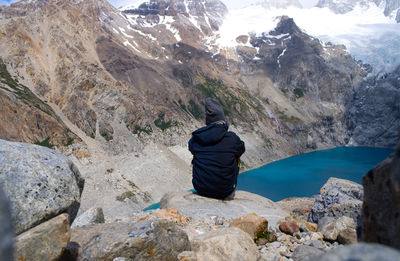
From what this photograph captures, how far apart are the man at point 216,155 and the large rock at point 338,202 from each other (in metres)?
2.49

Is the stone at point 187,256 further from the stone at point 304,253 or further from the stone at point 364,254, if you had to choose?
the stone at point 364,254

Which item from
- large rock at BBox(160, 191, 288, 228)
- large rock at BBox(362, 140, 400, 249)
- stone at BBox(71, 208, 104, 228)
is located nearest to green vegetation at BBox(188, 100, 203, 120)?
large rock at BBox(160, 191, 288, 228)

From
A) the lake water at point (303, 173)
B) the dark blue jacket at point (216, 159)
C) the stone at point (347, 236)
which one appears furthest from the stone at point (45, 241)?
the lake water at point (303, 173)

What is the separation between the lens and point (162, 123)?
76.8 metres

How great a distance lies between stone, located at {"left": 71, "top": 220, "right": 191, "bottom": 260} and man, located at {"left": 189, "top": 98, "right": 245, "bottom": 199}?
4011mm

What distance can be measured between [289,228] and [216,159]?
3.05m

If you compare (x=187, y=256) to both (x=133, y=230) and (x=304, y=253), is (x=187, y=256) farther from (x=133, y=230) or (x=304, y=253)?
(x=304, y=253)

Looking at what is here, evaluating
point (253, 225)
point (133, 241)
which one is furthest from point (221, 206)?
point (133, 241)

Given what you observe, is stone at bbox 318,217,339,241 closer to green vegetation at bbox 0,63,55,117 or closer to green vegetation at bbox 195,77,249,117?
green vegetation at bbox 0,63,55,117

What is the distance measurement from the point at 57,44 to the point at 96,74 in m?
14.2

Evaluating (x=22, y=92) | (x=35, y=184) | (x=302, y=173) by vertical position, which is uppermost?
(x=35, y=184)

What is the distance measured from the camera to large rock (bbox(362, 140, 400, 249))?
72.6 inches

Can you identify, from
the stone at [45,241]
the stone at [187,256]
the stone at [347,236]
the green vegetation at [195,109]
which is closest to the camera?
the stone at [45,241]

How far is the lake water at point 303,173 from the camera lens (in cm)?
6001
